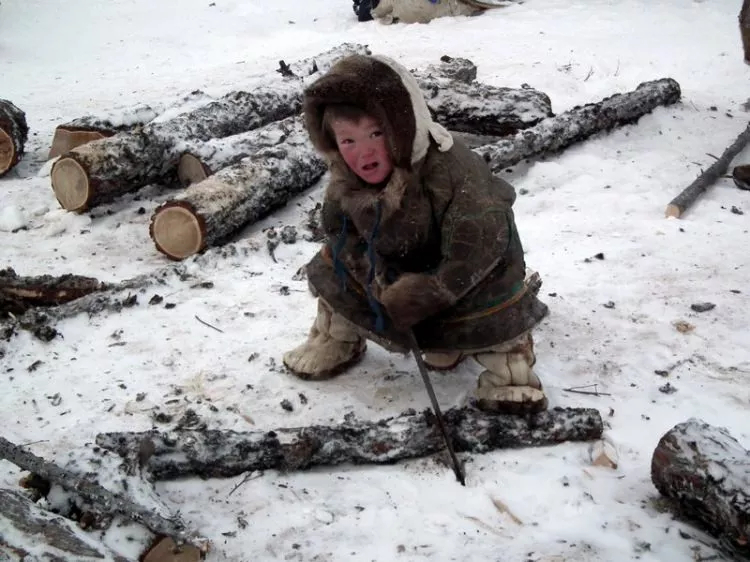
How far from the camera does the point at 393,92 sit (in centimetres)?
264

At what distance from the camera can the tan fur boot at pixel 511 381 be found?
9.96ft

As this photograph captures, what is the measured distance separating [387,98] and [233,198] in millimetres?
2749

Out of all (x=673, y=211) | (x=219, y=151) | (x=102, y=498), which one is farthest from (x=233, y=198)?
(x=102, y=498)

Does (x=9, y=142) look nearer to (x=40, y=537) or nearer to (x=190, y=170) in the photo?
(x=190, y=170)

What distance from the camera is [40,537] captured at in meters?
1.98

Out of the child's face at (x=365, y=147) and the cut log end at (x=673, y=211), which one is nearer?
the child's face at (x=365, y=147)

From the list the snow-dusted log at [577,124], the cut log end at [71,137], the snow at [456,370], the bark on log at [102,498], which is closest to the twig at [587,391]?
the snow at [456,370]

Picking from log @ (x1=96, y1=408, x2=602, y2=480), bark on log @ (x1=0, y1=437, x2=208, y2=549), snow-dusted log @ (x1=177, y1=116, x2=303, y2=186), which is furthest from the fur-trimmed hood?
snow-dusted log @ (x1=177, y1=116, x2=303, y2=186)

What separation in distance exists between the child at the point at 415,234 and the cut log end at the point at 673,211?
7.65 ft

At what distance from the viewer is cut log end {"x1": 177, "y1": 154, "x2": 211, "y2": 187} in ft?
19.6

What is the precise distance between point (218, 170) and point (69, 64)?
19.4 feet

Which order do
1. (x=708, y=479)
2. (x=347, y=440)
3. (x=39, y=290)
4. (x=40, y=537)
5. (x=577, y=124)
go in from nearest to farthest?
1. (x=40, y=537)
2. (x=708, y=479)
3. (x=347, y=440)
4. (x=39, y=290)
5. (x=577, y=124)

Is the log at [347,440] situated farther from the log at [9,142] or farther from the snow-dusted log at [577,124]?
the log at [9,142]

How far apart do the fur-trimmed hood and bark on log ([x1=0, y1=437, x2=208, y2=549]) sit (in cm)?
150
